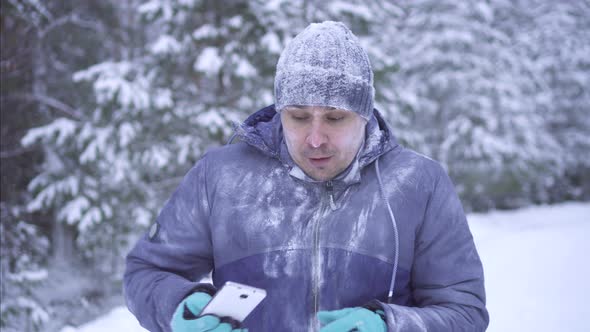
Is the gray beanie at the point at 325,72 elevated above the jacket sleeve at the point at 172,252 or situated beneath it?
elevated above

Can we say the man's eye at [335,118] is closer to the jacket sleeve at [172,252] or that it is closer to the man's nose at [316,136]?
the man's nose at [316,136]

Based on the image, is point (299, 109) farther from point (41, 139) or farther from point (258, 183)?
point (41, 139)

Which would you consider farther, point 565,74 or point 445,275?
point 565,74

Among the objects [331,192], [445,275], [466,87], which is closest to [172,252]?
[331,192]

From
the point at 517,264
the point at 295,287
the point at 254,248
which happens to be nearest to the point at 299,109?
the point at 254,248

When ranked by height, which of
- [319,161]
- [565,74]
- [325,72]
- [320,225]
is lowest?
[320,225]

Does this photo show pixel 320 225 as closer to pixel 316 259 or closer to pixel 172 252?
pixel 316 259

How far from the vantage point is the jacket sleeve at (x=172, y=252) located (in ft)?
5.94

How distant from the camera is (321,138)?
1762 millimetres

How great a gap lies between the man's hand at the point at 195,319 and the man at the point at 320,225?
1cm

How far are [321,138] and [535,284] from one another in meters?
5.24

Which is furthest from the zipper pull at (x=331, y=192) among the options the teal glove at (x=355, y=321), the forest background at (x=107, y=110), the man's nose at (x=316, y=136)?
the forest background at (x=107, y=110)

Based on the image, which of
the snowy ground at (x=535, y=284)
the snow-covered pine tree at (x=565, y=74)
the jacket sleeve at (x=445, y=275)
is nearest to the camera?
the jacket sleeve at (x=445, y=275)

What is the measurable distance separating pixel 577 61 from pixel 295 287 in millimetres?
19761
